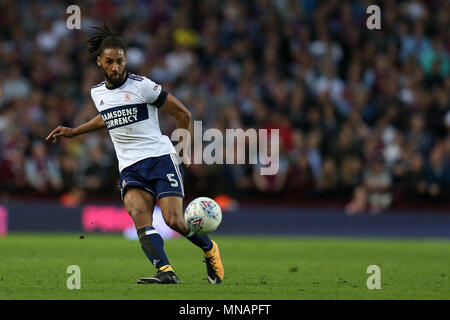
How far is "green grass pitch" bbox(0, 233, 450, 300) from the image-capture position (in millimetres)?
8641

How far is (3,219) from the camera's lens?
712 inches

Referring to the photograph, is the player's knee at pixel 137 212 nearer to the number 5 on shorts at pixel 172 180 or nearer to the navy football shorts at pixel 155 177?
the navy football shorts at pixel 155 177

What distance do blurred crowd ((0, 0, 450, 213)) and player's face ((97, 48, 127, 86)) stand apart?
28.3 feet

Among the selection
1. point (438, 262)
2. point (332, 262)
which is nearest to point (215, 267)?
point (332, 262)

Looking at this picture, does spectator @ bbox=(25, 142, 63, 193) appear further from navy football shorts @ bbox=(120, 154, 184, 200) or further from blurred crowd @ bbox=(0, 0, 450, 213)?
navy football shorts @ bbox=(120, 154, 184, 200)

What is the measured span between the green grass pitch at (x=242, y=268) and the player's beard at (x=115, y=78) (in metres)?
2.02

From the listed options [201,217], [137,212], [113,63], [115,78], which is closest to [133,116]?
[115,78]

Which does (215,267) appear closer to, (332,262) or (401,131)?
(332,262)

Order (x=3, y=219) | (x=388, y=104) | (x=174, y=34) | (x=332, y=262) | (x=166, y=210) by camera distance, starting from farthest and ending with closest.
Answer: (x=174, y=34), (x=388, y=104), (x=3, y=219), (x=332, y=262), (x=166, y=210)

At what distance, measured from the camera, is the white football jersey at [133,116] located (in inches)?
365

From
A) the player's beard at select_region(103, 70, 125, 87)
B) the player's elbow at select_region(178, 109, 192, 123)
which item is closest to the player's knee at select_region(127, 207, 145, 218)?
the player's elbow at select_region(178, 109, 192, 123)

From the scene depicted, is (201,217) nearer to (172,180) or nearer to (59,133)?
(172,180)

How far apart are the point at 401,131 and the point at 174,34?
5723mm

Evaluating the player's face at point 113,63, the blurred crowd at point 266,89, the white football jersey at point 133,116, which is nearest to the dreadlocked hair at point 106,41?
the player's face at point 113,63
